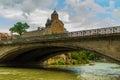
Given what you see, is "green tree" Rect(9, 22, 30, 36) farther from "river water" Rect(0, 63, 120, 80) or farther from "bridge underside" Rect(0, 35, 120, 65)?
"river water" Rect(0, 63, 120, 80)

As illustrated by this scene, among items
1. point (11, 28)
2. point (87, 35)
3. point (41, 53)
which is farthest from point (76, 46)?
point (11, 28)

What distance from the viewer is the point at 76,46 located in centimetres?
3722

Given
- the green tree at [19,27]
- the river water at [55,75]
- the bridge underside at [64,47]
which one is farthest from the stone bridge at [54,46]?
the green tree at [19,27]

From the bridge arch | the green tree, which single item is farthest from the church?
the bridge arch

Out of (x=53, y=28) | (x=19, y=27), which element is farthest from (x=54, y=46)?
(x=19, y=27)

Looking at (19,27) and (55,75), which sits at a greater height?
(19,27)

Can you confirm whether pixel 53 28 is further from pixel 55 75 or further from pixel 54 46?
pixel 55 75

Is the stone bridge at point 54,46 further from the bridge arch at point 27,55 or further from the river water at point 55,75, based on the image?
the river water at point 55,75

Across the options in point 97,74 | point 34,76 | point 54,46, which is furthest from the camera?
point 54,46

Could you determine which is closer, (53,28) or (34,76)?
(34,76)

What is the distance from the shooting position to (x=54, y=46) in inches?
1709

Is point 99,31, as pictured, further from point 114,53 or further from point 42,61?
point 42,61

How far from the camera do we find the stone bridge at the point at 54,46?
31359mm

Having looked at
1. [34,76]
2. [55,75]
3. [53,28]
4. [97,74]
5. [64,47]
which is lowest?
[97,74]
